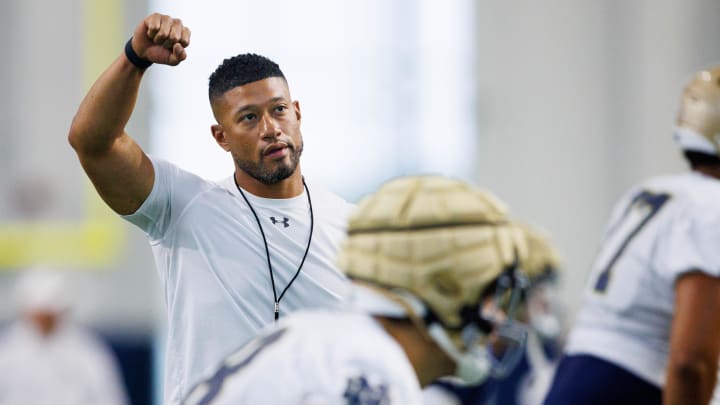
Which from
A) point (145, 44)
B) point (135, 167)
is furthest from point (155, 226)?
point (145, 44)

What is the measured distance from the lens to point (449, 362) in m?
2.32

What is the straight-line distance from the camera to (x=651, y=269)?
11.2 ft

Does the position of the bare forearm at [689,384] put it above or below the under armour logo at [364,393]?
below

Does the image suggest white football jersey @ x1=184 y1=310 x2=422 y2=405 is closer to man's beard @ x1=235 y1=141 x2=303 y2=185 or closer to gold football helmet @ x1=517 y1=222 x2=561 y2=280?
man's beard @ x1=235 y1=141 x2=303 y2=185

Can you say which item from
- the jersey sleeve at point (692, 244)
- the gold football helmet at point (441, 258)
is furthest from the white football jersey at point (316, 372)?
the jersey sleeve at point (692, 244)

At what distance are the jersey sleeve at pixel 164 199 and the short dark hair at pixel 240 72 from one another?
23 cm

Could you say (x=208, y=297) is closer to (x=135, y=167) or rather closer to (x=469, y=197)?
(x=135, y=167)

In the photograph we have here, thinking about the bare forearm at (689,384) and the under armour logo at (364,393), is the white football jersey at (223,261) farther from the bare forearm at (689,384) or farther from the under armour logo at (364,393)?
the bare forearm at (689,384)

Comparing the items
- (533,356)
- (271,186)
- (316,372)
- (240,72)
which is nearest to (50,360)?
(533,356)

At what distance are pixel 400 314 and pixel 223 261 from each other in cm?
54

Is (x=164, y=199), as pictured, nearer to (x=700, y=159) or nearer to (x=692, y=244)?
(x=692, y=244)

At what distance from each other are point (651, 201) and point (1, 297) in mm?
11058

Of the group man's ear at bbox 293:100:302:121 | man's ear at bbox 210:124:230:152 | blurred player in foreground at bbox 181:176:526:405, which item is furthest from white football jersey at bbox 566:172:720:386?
man's ear at bbox 210:124:230:152

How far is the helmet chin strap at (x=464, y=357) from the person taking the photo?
7.50ft
